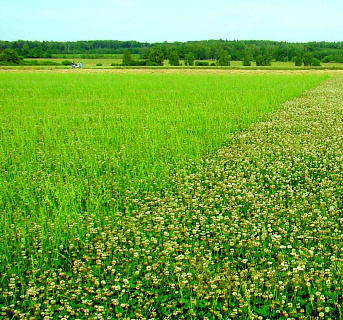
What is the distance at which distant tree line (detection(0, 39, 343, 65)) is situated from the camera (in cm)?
10125

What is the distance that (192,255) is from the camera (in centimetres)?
494

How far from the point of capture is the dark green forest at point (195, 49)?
113 meters

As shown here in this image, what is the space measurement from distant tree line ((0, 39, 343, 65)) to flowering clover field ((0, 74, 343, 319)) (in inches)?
3601

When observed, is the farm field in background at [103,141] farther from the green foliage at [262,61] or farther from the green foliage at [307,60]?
the green foliage at [307,60]

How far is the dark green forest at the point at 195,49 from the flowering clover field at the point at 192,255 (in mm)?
95119

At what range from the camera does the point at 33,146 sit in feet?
36.3

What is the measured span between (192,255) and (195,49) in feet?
386

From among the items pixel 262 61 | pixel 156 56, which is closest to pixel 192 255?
pixel 262 61

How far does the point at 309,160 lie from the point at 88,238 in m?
5.80

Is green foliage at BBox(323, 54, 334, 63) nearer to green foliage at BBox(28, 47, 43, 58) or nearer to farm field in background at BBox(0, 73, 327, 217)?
green foliage at BBox(28, 47, 43, 58)

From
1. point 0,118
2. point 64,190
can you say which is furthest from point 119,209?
point 0,118

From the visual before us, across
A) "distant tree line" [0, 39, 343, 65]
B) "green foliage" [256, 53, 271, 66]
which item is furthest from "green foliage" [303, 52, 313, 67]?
"green foliage" [256, 53, 271, 66]

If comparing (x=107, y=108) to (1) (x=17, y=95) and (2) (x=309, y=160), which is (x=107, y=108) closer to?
(1) (x=17, y=95)

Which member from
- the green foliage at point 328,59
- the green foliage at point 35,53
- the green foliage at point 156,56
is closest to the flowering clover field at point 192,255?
the green foliage at point 156,56
